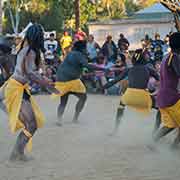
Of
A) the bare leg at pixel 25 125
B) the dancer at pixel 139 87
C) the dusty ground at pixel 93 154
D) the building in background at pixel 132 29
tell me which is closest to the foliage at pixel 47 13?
the building in background at pixel 132 29

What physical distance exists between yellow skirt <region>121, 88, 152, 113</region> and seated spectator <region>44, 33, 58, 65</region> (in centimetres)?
971

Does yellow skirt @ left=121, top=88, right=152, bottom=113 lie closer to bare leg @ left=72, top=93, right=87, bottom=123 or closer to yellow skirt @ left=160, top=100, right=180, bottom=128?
yellow skirt @ left=160, top=100, right=180, bottom=128

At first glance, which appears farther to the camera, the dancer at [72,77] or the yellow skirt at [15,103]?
the dancer at [72,77]

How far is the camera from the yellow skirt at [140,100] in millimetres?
8672

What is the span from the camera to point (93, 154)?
7.83 m

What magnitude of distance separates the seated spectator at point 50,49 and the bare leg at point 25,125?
10.9 meters

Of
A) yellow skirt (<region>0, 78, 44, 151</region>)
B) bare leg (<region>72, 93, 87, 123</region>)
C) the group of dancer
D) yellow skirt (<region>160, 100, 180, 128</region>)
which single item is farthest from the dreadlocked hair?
bare leg (<region>72, 93, 87, 123</region>)

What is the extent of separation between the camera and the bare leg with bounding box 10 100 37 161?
737 cm

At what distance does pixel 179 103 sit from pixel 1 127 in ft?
13.0

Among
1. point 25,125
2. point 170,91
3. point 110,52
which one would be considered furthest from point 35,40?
point 110,52

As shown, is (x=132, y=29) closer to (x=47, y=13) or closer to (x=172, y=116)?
(x=172, y=116)

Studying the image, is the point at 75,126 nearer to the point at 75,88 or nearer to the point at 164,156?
the point at 75,88

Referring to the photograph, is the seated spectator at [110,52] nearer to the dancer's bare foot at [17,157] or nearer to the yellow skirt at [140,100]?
the yellow skirt at [140,100]

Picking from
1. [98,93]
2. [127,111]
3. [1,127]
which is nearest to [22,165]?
[1,127]
